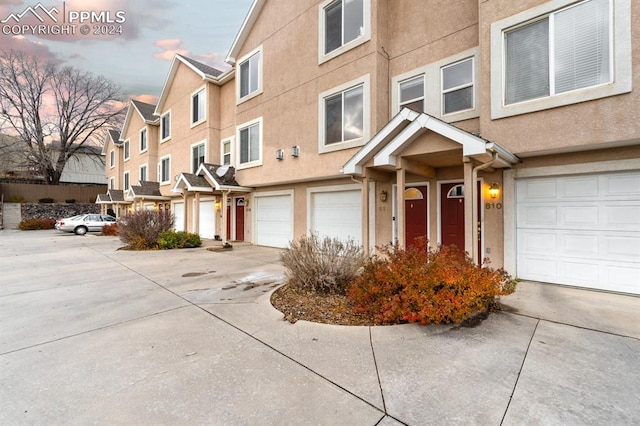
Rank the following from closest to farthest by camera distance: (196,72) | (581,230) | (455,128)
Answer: (455,128) → (581,230) → (196,72)

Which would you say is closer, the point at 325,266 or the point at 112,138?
the point at 325,266

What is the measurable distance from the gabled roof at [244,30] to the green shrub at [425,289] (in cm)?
1233

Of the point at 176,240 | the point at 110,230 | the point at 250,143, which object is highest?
the point at 250,143

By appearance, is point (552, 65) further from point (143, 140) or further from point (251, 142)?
point (143, 140)

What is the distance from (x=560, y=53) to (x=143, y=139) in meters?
25.8

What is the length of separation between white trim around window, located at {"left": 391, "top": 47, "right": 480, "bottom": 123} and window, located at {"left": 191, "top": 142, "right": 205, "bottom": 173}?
11.6m

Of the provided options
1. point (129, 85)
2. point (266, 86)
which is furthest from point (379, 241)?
point (129, 85)

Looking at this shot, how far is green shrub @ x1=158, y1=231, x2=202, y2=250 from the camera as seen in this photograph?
41.1ft

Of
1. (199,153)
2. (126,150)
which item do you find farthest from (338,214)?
(126,150)

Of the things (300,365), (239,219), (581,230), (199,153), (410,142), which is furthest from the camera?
(199,153)

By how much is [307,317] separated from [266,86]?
10.3 metres

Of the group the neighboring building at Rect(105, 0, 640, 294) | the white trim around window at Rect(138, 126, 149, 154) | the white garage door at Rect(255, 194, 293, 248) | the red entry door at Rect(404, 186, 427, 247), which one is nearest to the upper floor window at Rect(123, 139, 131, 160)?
the white trim around window at Rect(138, 126, 149, 154)

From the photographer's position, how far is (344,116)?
9.30 m

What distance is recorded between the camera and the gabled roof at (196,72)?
15.2m
